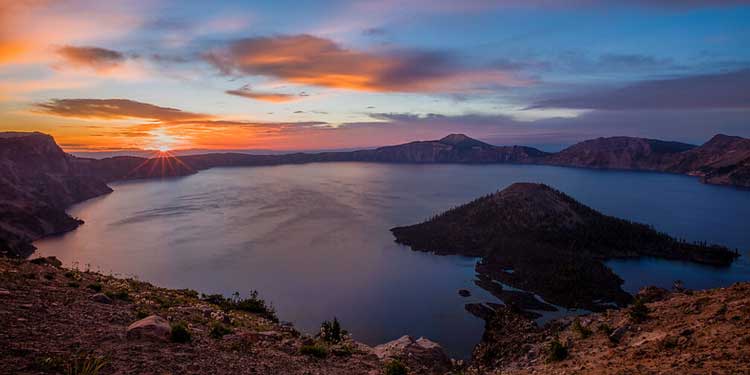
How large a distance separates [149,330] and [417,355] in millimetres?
16300

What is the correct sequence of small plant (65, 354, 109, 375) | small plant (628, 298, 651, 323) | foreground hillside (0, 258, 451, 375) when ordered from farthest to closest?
1. small plant (628, 298, 651, 323)
2. foreground hillside (0, 258, 451, 375)
3. small plant (65, 354, 109, 375)

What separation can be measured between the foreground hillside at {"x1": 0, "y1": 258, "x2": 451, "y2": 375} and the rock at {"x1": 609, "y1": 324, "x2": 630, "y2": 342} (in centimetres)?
969

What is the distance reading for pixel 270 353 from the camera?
17.9m

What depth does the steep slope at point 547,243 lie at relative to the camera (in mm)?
95000

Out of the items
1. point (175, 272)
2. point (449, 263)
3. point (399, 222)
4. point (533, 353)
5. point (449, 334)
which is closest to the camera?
point (533, 353)

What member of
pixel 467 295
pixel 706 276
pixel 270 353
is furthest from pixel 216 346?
pixel 706 276

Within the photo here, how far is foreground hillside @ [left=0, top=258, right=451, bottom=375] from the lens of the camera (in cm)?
1332

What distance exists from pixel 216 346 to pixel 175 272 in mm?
103578

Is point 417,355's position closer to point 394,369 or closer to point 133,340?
point 394,369

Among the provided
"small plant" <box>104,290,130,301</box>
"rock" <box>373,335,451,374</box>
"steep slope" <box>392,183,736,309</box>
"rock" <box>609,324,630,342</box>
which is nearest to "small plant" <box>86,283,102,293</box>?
"small plant" <box>104,290,130,301</box>

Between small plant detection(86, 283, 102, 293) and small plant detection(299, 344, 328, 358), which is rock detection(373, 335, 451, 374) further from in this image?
small plant detection(86, 283, 102, 293)

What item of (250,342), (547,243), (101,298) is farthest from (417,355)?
(547,243)

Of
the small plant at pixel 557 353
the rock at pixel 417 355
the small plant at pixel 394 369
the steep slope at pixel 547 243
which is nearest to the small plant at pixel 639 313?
the small plant at pixel 557 353

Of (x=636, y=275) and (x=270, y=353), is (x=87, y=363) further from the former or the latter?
(x=636, y=275)
